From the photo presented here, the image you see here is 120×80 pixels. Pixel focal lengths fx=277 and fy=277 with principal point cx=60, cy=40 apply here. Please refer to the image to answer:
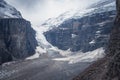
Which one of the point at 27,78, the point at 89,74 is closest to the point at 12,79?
the point at 27,78

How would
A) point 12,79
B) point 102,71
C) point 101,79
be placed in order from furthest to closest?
point 12,79, point 102,71, point 101,79

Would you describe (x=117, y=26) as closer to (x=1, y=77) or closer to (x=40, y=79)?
(x=40, y=79)

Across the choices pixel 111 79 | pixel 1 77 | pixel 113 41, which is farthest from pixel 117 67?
pixel 1 77

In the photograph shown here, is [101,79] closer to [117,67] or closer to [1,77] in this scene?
[117,67]

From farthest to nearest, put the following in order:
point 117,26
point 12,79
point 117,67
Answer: point 12,79
point 117,26
point 117,67

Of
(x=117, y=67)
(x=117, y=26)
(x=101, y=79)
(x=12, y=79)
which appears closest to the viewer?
(x=117, y=67)

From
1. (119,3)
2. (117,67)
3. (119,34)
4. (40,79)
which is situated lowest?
(40,79)

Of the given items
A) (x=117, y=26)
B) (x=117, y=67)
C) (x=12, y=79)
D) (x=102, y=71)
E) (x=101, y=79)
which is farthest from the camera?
(x=12, y=79)

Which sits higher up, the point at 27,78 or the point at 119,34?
the point at 119,34

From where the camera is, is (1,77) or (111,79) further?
(1,77)
